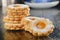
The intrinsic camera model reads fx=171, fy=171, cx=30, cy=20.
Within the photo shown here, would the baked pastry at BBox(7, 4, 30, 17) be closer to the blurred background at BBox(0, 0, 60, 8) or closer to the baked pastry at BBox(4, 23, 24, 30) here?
the baked pastry at BBox(4, 23, 24, 30)

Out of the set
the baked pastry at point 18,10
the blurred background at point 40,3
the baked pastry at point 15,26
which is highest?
the baked pastry at point 18,10

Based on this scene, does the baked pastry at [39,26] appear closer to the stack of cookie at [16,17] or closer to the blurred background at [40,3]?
the stack of cookie at [16,17]

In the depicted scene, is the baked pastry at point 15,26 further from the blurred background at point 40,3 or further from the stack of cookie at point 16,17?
the blurred background at point 40,3

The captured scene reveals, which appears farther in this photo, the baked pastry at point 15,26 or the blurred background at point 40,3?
the blurred background at point 40,3

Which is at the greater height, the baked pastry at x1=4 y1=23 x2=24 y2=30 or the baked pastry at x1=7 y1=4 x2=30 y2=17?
the baked pastry at x1=7 y1=4 x2=30 y2=17

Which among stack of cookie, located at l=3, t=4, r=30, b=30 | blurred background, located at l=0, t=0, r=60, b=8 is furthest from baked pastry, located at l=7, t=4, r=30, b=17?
blurred background, located at l=0, t=0, r=60, b=8

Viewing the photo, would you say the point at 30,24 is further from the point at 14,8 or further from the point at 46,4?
the point at 46,4

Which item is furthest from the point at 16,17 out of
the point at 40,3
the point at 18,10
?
the point at 40,3

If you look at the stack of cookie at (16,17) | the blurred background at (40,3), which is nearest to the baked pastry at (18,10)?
the stack of cookie at (16,17)

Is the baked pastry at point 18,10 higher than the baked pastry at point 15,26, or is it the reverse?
the baked pastry at point 18,10
